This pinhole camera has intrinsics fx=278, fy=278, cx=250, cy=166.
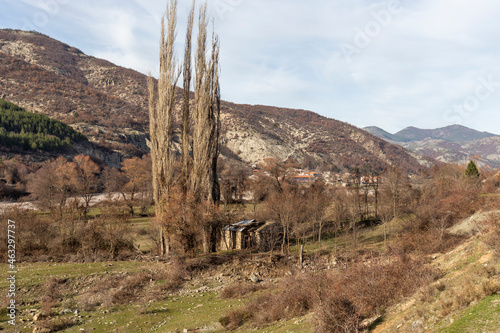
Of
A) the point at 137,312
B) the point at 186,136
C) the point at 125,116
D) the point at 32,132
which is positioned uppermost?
the point at 125,116

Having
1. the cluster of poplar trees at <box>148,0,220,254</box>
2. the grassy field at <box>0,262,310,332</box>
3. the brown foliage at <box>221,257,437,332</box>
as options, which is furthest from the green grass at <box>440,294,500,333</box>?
the cluster of poplar trees at <box>148,0,220,254</box>

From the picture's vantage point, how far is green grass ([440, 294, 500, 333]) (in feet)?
16.9

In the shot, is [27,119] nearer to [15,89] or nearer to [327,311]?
[15,89]

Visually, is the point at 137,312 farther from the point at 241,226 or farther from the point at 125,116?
the point at 125,116

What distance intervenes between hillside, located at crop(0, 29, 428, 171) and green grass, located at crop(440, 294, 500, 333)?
4275 inches

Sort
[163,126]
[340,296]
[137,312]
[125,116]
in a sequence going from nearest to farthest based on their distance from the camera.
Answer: [340,296] → [137,312] → [163,126] → [125,116]

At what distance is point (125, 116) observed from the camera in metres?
126

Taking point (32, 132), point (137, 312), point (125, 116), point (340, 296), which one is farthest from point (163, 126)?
point (125, 116)

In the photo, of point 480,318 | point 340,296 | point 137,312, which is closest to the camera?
point 480,318

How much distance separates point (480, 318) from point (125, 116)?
137851mm

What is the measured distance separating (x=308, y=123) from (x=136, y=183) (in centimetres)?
13659

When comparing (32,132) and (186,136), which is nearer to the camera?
(186,136)

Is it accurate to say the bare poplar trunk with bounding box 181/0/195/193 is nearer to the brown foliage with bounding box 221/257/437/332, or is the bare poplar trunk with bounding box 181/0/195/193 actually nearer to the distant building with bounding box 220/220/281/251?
the distant building with bounding box 220/220/281/251

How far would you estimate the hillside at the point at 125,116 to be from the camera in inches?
4493
